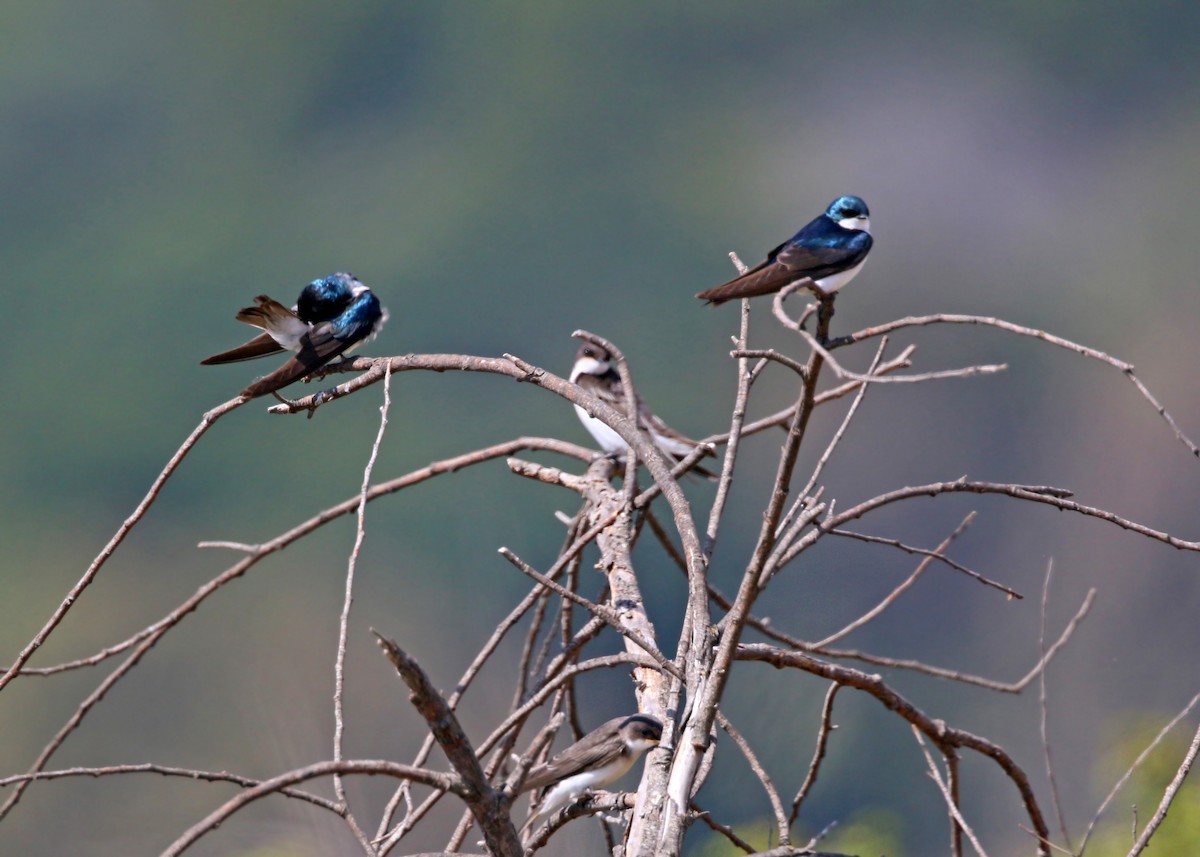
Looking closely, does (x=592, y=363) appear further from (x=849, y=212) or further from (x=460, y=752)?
(x=460, y=752)

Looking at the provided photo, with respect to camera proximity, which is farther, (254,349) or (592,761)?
(254,349)

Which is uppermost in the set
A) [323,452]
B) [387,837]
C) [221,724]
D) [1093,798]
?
[323,452]

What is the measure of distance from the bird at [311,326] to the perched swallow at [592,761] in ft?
3.80

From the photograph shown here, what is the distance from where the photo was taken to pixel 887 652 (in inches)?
336

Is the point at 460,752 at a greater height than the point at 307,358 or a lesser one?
lesser

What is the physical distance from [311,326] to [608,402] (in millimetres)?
2090

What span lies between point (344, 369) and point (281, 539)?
494 millimetres

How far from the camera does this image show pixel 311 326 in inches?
130

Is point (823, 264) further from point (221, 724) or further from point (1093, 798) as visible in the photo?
point (221, 724)

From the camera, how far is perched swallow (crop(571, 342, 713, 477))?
4.78 metres

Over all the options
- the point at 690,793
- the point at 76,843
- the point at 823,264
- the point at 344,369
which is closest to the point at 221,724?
the point at 76,843

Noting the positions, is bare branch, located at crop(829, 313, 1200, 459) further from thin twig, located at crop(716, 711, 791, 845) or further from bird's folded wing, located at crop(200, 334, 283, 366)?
bird's folded wing, located at crop(200, 334, 283, 366)

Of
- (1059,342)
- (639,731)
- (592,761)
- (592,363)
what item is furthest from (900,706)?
(592,363)

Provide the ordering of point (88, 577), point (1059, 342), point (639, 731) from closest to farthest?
point (1059, 342) < point (88, 577) < point (639, 731)
